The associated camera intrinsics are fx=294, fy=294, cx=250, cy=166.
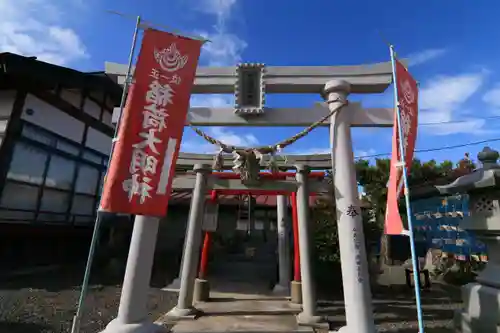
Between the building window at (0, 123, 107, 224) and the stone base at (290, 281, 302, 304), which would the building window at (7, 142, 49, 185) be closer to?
the building window at (0, 123, 107, 224)

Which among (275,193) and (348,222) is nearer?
(348,222)

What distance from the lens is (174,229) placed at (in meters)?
18.6

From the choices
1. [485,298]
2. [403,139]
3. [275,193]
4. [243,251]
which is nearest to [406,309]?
[485,298]

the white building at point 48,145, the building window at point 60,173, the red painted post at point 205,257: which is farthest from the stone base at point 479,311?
the building window at point 60,173

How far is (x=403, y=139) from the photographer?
490cm

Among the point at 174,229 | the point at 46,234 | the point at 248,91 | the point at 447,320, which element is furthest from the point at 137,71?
the point at 174,229

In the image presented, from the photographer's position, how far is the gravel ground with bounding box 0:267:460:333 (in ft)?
21.6

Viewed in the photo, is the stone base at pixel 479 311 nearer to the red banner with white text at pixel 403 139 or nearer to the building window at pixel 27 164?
→ the red banner with white text at pixel 403 139

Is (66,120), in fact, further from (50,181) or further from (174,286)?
(174,286)

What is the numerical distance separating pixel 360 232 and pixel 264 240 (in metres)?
15.6

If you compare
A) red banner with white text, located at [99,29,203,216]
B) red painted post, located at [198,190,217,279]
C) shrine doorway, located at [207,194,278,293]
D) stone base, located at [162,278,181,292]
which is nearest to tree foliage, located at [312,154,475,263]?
shrine doorway, located at [207,194,278,293]

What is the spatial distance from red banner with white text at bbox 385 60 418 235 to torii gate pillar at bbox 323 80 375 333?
0.65 metres

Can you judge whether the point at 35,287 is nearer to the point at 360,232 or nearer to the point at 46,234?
the point at 46,234

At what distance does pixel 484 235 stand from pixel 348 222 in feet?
9.46
